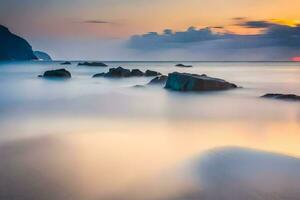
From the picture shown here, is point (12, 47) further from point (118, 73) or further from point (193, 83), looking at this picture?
point (193, 83)

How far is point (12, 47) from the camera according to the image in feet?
529

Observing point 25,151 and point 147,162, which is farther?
point 25,151

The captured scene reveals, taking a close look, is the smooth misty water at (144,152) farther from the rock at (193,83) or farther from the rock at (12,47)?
the rock at (12,47)

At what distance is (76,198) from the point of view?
Answer: 5512 mm

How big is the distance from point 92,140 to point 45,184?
12.5 ft

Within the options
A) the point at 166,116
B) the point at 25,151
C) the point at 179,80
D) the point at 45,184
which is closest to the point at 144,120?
the point at 166,116

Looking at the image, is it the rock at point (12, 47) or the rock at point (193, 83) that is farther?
the rock at point (12, 47)

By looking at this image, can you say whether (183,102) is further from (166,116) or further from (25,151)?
(25,151)

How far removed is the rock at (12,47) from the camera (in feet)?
512

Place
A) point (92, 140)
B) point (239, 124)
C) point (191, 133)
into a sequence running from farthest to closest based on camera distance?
1. point (239, 124)
2. point (191, 133)
3. point (92, 140)

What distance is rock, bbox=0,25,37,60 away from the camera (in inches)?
6146

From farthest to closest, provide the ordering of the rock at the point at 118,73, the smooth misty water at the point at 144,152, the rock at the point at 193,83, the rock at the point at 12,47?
the rock at the point at 12,47, the rock at the point at 118,73, the rock at the point at 193,83, the smooth misty water at the point at 144,152

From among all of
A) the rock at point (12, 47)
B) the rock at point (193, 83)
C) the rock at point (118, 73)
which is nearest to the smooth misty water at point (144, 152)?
the rock at point (193, 83)

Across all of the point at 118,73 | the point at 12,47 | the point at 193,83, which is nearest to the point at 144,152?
the point at 193,83
